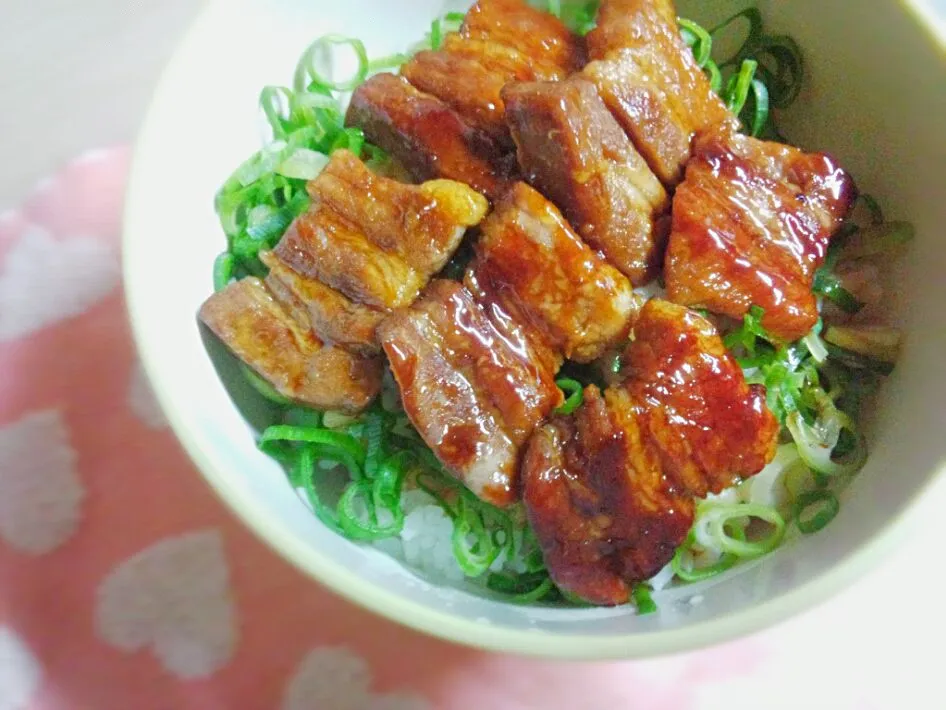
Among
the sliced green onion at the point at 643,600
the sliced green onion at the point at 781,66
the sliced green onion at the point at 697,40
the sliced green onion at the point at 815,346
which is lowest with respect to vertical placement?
the sliced green onion at the point at 643,600

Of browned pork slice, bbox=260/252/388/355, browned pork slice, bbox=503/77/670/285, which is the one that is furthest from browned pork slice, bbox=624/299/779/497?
browned pork slice, bbox=260/252/388/355

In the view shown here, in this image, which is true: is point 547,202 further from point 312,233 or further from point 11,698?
point 11,698

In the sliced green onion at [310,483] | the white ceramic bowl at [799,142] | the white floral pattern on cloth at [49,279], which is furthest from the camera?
the white floral pattern on cloth at [49,279]

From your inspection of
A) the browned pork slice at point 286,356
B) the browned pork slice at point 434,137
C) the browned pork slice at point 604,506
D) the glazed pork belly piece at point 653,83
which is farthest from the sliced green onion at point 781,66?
the browned pork slice at point 286,356

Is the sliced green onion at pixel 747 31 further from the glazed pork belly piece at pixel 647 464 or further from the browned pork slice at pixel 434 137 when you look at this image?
the glazed pork belly piece at pixel 647 464

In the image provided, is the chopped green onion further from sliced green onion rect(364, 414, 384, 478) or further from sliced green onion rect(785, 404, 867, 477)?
sliced green onion rect(364, 414, 384, 478)

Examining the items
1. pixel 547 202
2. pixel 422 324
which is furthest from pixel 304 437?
pixel 547 202

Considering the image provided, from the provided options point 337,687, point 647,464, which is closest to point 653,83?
point 647,464
